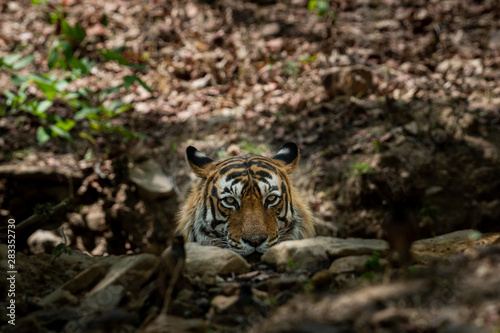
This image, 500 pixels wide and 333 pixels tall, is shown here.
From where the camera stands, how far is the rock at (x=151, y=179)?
7047 millimetres

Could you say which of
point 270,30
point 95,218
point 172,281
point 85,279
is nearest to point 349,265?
point 172,281

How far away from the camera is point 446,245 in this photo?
3.27 m

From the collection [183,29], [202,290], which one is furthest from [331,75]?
[202,290]

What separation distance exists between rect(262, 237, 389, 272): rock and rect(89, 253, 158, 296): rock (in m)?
0.88

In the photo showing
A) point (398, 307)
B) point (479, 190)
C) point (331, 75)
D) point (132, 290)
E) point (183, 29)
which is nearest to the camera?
point (398, 307)

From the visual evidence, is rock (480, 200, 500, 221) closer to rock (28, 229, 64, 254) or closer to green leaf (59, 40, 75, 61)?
green leaf (59, 40, 75, 61)

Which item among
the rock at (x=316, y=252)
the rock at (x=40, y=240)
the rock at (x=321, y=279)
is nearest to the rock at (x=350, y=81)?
the rock at (x=316, y=252)

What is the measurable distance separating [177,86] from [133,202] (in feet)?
8.81

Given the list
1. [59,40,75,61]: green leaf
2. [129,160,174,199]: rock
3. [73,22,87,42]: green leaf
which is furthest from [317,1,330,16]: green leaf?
[59,40,75,61]: green leaf

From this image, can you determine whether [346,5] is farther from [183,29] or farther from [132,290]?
[132,290]

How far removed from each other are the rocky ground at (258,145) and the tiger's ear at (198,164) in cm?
136

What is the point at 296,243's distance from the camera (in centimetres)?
322

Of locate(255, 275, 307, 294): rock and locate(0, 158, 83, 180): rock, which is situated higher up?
locate(0, 158, 83, 180): rock

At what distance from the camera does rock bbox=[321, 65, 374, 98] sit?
7.80 m
